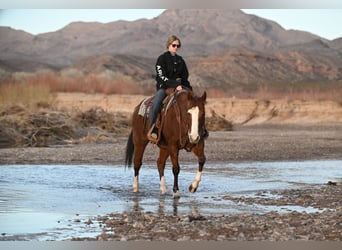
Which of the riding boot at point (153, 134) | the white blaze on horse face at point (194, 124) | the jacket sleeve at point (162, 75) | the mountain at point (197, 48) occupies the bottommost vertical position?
the riding boot at point (153, 134)

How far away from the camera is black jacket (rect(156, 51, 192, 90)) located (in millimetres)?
9195

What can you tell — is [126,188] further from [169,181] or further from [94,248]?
[94,248]

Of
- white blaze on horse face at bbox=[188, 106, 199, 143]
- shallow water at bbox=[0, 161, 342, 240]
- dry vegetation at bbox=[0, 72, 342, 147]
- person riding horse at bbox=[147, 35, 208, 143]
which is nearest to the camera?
shallow water at bbox=[0, 161, 342, 240]

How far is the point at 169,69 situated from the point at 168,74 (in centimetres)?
8

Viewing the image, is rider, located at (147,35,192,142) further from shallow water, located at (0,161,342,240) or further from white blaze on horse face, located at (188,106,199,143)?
shallow water, located at (0,161,342,240)

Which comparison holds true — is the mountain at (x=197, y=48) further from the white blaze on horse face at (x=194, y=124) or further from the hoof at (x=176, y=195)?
the hoof at (x=176, y=195)

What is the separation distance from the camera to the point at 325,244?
22.1 ft

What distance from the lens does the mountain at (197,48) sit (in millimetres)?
10258

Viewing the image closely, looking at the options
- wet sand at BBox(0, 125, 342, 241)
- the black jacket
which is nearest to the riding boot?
the black jacket

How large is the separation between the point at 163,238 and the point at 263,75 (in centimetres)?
545

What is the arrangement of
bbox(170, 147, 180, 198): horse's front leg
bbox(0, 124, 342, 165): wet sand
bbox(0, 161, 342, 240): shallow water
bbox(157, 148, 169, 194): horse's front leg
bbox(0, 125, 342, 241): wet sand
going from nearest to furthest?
bbox(0, 125, 342, 241): wet sand → bbox(0, 161, 342, 240): shallow water → bbox(170, 147, 180, 198): horse's front leg → bbox(157, 148, 169, 194): horse's front leg → bbox(0, 124, 342, 165): wet sand

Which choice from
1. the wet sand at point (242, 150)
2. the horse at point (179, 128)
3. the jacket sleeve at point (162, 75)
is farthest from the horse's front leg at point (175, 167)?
the wet sand at point (242, 150)

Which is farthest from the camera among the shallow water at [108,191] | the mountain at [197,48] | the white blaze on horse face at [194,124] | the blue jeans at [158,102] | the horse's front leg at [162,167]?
the mountain at [197,48]

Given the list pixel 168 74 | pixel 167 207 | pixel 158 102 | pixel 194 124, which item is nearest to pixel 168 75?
pixel 168 74
